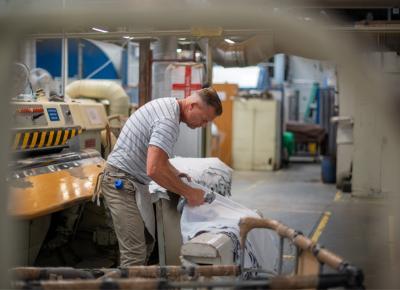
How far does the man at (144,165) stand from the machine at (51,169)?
40cm

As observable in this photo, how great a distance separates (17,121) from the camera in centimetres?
414

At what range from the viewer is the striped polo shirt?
3.33 meters

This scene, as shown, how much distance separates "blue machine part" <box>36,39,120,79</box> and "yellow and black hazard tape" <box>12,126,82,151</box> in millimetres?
8699

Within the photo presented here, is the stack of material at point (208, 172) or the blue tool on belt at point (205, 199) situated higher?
the stack of material at point (208, 172)

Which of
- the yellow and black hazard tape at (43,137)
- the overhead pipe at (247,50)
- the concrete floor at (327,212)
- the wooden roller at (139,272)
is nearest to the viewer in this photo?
the wooden roller at (139,272)

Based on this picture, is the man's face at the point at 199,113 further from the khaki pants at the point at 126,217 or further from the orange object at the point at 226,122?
the orange object at the point at 226,122

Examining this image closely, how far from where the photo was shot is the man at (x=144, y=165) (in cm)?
331

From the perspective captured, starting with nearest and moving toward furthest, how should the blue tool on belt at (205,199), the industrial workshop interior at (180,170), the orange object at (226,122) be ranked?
the industrial workshop interior at (180,170) < the blue tool on belt at (205,199) < the orange object at (226,122)

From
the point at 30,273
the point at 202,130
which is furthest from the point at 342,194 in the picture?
the point at 30,273

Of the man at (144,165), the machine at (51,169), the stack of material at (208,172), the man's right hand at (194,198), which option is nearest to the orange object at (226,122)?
the machine at (51,169)

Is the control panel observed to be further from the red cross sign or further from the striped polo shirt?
the red cross sign

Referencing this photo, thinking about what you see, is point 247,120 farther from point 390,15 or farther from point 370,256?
point 370,256

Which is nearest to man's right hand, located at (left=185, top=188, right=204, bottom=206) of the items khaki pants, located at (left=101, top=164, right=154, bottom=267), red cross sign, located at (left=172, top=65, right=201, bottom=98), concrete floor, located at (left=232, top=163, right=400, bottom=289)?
khaki pants, located at (left=101, top=164, right=154, bottom=267)

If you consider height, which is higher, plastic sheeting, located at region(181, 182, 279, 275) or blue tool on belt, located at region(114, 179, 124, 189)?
blue tool on belt, located at region(114, 179, 124, 189)
